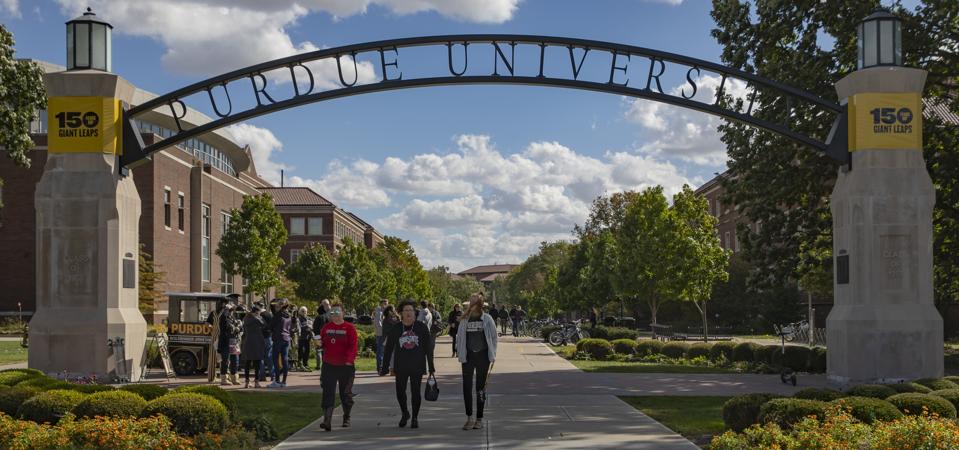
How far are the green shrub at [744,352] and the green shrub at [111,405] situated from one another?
57.0 feet

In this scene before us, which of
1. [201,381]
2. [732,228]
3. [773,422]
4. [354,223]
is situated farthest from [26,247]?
[354,223]

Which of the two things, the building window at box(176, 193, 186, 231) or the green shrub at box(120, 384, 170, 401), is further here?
the building window at box(176, 193, 186, 231)

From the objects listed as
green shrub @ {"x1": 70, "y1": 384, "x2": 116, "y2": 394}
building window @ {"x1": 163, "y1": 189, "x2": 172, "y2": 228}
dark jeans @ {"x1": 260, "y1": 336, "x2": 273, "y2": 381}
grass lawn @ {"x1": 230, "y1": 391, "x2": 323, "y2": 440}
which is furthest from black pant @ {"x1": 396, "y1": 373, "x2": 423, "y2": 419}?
building window @ {"x1": 163, "y1": 189, "x2": 172, "y2": 228}

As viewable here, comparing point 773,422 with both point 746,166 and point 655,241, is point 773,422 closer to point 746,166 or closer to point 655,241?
point 746,166

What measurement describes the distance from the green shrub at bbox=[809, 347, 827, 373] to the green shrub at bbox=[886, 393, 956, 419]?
11.2 meters

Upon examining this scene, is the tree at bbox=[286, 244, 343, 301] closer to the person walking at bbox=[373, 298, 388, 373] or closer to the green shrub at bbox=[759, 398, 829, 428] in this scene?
the person walking at bbox=[373, 298, 388, 373]

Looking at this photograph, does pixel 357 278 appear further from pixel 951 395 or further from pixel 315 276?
pixel 951 395

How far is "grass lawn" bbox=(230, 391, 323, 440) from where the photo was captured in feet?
42.0

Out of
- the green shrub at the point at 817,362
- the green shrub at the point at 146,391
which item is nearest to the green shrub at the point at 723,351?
the green shrub at the point at 817,362

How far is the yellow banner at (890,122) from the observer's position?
16672 mm

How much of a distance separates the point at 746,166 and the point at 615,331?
13.5 meters

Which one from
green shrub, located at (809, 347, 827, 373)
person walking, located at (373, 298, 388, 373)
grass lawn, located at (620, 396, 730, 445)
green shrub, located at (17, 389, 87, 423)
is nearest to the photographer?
green shrub, located at (17, 389, 87, 423)

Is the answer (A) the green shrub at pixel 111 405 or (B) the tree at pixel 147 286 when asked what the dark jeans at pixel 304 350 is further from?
(B) the tree at pixel 147 286

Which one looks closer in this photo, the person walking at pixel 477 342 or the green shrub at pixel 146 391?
the green shrub at pixel 146 391
